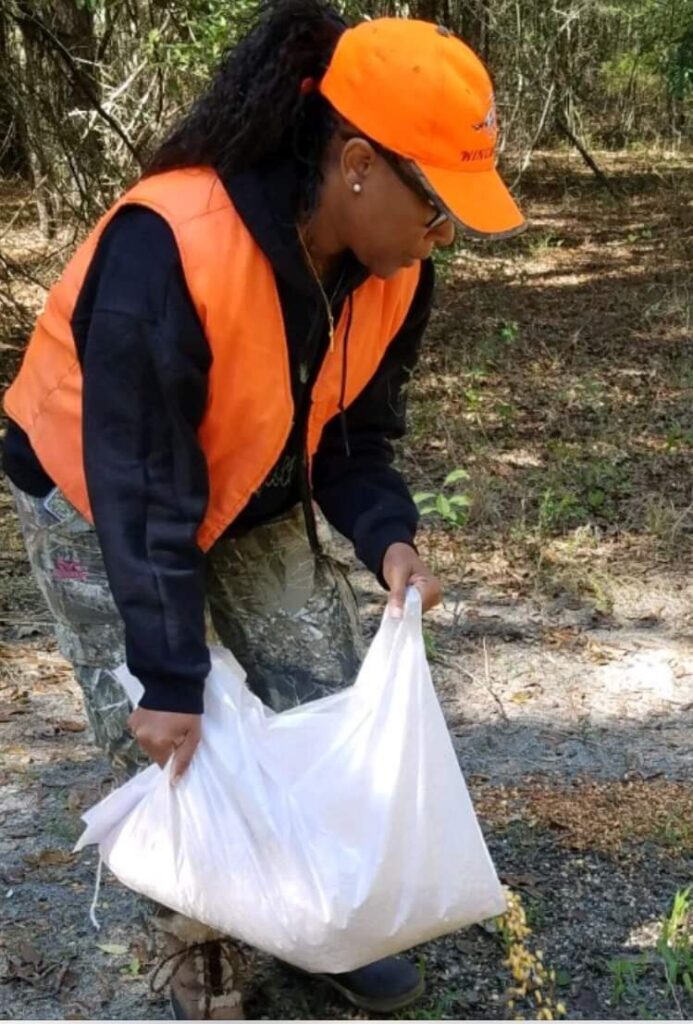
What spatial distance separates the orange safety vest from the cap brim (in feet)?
0.86

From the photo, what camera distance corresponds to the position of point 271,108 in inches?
69.6

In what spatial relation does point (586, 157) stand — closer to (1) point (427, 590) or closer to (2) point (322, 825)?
(1) point (427, 590)

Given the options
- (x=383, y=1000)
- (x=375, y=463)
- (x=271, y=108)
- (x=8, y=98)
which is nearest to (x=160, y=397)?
(x=271, y=108)

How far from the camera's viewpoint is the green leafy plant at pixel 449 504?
429 cm

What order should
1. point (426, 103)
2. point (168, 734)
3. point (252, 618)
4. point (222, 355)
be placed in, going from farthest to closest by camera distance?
point (252, 618), point (168, 734), point (222, 355), point (426, 103)

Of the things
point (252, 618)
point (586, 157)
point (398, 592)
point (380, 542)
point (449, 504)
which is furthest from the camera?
point (586, 157)

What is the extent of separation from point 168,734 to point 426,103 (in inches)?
36.9

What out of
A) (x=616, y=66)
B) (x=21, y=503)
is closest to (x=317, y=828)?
(x=21, y=503)

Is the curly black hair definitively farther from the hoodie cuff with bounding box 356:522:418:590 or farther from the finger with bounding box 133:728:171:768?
the finger with bounding box 133:728:171:768

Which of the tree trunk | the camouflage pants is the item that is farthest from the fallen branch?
the camouflage pants

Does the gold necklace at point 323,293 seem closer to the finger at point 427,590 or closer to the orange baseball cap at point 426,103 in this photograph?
the orange baseball cap at point 426,103

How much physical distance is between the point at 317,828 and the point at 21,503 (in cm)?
70

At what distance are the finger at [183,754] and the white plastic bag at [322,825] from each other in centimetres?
1

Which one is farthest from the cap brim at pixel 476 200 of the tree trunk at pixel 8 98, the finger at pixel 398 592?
the tree trunk at pixel 8 98
